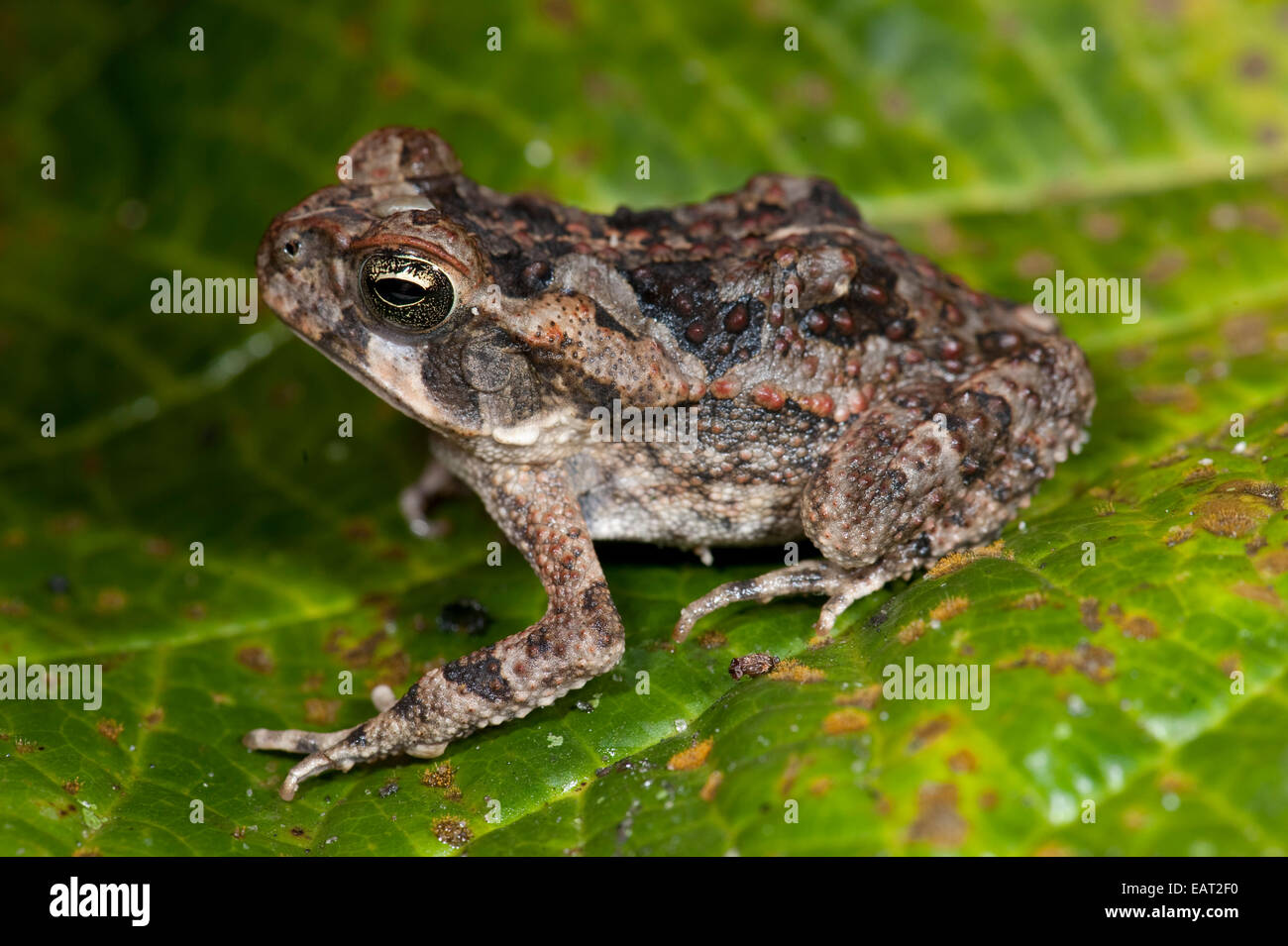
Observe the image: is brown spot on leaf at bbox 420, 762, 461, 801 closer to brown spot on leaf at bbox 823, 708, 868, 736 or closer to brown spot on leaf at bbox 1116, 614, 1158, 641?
brown spot on leaf at bbox 823, 708, 868, 736

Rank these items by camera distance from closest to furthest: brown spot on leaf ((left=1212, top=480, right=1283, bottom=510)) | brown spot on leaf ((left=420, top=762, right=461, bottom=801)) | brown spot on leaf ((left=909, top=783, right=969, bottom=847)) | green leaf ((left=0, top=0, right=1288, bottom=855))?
brown spot on leaf ((left=909, top=783, right=969, bottom=847)) → green leaf ((left=0, top=0, right=1288, bottom=855)) → brown spot on leaf ((left=1212, top=480, right=1283, bottom=510)) → brown spot on leaf ((left=420, top=762, right=461, bottom=801))

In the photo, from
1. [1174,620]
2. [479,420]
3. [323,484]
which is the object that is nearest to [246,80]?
[323,484]

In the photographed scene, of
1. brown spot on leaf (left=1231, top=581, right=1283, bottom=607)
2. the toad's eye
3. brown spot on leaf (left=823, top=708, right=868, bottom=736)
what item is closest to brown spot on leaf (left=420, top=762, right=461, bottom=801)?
brown spot on leaf (left=823, top=708, right=868, bottom=736)

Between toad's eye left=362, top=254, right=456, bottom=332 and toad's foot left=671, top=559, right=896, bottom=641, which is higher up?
toad's eye left=362, top=254, right=456, bottom=332

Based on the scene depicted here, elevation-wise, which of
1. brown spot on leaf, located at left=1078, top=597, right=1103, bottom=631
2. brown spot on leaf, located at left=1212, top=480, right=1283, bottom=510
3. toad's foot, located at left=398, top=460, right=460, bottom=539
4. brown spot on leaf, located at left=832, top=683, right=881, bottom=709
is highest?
toad's foot, located at left=398, top=460, right=460, bottom=539

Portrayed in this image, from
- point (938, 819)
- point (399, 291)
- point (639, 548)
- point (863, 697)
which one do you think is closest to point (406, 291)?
point (399, 291)

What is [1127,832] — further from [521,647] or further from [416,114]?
[416,114]

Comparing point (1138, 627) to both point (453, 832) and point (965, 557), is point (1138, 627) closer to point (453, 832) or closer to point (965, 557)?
point (965, 557)
